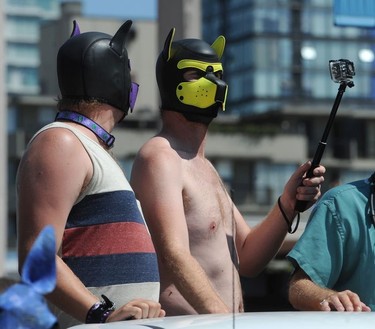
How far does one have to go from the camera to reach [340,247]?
4.91 metres

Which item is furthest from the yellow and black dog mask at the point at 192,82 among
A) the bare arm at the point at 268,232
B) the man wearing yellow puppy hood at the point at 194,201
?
the bare arm at the point at 268,232

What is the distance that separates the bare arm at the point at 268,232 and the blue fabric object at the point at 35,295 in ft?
7.97

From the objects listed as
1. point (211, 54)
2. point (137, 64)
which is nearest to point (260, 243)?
point (211, 54)

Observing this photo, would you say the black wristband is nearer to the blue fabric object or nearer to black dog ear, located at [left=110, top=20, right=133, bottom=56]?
black dog ear, located at [left=110, top=20, right=133, bottom=56]

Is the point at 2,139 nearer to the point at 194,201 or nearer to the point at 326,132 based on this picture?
the point at 194,201

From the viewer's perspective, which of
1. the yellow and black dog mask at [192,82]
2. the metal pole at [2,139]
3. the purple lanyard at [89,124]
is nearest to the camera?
the purple lanyard at [89,124]

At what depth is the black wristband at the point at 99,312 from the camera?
425 cm

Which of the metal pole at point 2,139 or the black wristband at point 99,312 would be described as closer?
the black wristband at point 99,312

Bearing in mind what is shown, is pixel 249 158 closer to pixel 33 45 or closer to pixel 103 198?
pixel 33 45

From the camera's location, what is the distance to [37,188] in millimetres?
4430

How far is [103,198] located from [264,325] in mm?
1154

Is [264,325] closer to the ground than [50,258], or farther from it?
closer to the ground

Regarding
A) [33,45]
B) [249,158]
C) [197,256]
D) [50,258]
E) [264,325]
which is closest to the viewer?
[50,258]

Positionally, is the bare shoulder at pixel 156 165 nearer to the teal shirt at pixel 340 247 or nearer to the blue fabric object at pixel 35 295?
the teal shirt at pixel 340 247
